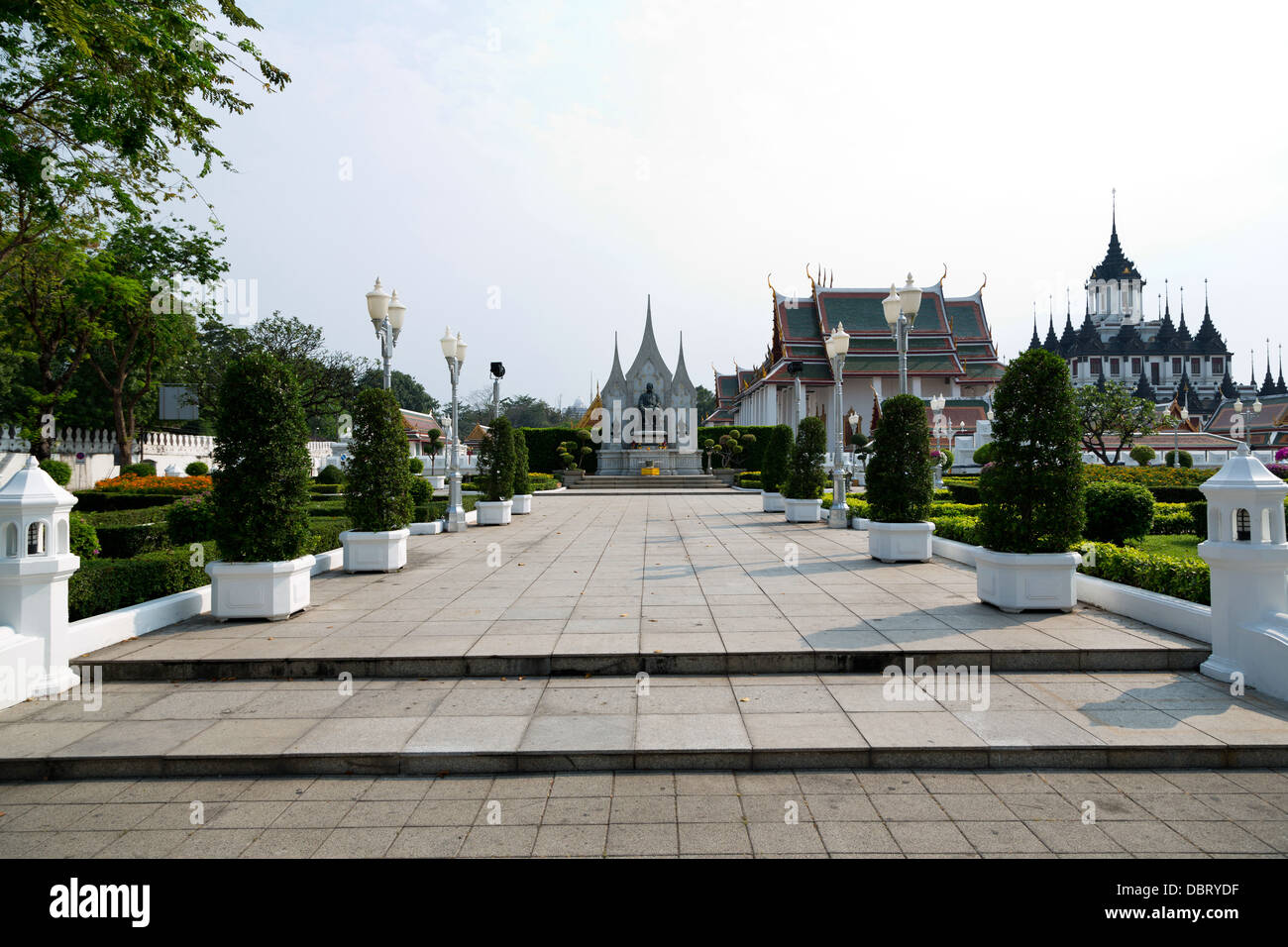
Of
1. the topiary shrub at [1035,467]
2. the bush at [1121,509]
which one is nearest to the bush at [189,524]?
the topiary shrub at [1035,467]

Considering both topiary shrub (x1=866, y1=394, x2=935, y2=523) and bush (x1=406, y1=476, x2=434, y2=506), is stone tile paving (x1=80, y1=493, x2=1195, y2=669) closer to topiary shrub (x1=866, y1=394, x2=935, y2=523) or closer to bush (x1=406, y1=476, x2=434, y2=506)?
topiary shrub (x1=866, y1=394, x2=935, y2=523)

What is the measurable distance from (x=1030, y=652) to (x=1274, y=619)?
1583 mm

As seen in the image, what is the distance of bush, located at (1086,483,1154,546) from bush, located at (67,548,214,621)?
11.8 meters

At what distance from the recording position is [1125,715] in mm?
4523

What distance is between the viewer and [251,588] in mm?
6785

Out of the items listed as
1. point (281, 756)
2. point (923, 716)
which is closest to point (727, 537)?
point (923, 716)

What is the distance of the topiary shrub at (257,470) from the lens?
670 cm

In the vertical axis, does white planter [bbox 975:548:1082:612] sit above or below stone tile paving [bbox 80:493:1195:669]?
above

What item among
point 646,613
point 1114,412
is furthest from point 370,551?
point 1114,412

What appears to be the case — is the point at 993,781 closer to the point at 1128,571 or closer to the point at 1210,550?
the point at 1210,550

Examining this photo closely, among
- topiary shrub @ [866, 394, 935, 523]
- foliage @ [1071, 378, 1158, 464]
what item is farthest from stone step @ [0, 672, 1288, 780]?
foliage @ [1071, 378, 1158, 464]

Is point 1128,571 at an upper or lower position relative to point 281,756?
upper

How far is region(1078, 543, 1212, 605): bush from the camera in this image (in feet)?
20.8

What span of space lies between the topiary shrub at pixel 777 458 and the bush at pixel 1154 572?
35.4ft
